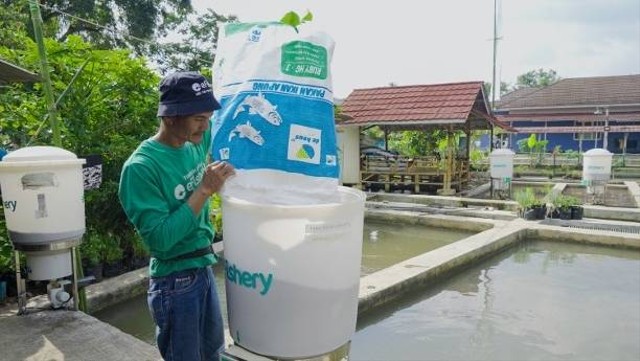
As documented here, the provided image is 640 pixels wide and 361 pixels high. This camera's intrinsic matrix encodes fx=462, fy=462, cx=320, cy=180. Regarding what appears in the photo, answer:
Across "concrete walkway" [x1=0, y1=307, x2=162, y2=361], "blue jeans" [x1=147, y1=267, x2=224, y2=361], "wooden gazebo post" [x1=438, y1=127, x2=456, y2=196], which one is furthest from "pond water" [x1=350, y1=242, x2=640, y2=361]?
"wooden gazebo post" [x1=438, y1=127, x2=456, y2=196]

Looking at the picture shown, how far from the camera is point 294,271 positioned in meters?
1.44

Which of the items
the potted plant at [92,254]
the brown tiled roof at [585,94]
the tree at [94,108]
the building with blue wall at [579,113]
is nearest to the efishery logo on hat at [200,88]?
the tree at [94,108]

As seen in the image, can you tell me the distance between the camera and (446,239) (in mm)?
8781

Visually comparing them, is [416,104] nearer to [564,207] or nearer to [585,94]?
[564,207]

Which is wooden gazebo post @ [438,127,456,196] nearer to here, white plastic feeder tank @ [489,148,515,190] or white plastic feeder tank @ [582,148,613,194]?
white plastic feeder tank @ [489,148,515,190]

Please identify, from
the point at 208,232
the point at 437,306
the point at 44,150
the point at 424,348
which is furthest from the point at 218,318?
the point at 437,306

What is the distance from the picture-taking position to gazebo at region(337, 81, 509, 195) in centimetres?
1312

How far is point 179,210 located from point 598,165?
12.7 meters

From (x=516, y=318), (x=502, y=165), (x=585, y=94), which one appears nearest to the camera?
(x=516, y=318)

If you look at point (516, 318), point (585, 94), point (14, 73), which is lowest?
point (516, 318)

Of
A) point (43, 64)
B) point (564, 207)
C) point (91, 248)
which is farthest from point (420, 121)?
point (43, 64)

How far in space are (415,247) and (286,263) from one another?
6998mm

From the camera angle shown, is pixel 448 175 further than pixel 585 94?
No

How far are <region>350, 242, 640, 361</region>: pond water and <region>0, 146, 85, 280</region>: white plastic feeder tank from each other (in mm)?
2497
